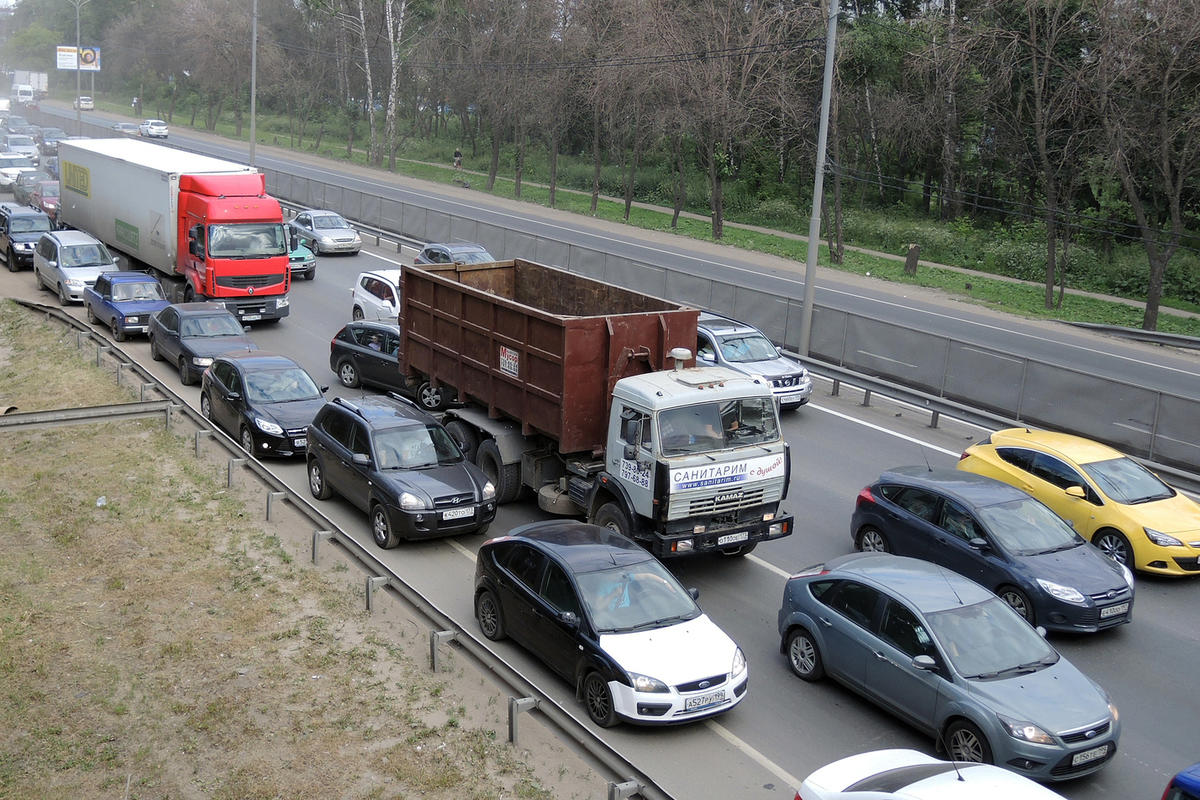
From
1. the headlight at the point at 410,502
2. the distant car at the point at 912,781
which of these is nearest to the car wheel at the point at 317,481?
the headlight at the point at 410,502

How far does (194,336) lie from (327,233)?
606 inches

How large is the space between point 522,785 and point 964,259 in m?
42.2

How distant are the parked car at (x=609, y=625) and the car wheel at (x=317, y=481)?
15.2 feet

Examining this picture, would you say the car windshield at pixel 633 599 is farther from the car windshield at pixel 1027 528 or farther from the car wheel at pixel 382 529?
the car wheel at pixel 382 529

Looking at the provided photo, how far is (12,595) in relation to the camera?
486 inches

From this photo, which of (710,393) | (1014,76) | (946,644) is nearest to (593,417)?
(710,393)

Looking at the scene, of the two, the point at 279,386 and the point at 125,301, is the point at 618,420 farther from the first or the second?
the point at 125,301

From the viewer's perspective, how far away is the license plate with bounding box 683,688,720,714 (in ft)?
32.1

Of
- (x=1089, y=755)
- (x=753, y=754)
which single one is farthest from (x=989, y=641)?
(x=753, y=754)

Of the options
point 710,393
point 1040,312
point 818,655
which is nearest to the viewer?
point 818,655

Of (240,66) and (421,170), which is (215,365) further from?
(240,66)

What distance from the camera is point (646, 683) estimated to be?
9719 millimetres

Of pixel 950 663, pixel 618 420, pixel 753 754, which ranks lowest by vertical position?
pixel 753 754

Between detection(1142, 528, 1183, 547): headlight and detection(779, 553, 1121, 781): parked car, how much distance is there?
4.37 meters
